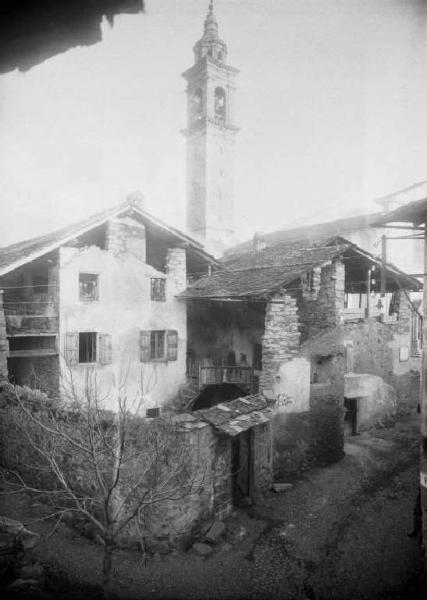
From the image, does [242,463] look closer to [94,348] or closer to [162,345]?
[162,345]

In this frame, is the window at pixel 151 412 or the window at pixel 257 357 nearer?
the window at pixel 257 357

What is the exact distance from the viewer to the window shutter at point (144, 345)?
1491 centimetres

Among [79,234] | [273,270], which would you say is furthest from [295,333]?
[79,234]

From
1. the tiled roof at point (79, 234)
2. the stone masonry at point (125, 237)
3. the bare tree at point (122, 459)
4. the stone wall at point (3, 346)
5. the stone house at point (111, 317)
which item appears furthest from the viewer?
the stone masonry at point (125, 237)

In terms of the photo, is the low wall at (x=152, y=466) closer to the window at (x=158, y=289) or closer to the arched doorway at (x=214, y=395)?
the arched doorway at (x=214, y=395)

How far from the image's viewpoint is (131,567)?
7.82m

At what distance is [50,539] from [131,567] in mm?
1876

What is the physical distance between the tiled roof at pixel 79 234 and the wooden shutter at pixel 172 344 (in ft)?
11.6

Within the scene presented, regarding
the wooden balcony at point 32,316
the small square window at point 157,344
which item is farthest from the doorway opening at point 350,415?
the wooden balcony at point 32,316

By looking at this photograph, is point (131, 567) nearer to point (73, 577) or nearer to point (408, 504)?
point (73, 577)

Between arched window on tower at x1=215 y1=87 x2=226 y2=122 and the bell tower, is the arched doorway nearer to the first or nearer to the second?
the bell tower

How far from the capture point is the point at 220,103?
36156mm

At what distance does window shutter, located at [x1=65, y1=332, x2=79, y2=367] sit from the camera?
43.8 feet

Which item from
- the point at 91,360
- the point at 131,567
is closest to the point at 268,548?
the point at 131,567
